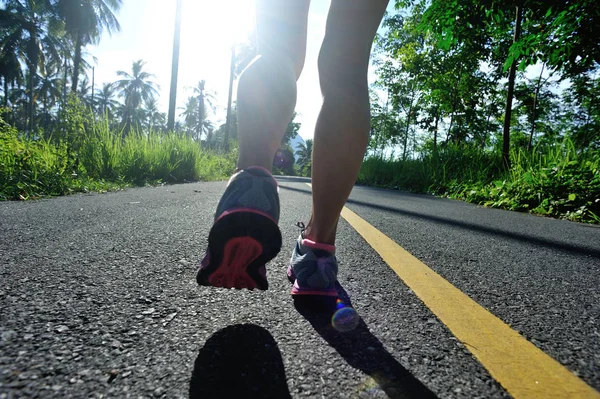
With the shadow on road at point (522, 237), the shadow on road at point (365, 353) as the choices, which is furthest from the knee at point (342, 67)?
the shadow on road at point (522, 237)

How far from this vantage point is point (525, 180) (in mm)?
5262

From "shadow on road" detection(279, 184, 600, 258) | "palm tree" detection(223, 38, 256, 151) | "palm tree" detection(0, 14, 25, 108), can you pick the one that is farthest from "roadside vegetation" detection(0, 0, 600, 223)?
"palm tree" detection(0, 14, 25, 108)

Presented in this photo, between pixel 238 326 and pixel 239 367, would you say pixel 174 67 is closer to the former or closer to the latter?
pixel 238 326

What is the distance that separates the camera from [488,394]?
2.22ft

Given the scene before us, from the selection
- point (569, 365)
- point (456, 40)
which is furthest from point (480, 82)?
point (569, 365)

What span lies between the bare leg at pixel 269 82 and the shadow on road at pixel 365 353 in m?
0.50

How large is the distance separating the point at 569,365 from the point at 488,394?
0.91 feet

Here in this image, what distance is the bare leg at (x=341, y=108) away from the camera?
3.70ft

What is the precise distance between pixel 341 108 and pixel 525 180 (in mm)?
5250

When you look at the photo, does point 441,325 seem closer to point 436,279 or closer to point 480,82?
point 436,279

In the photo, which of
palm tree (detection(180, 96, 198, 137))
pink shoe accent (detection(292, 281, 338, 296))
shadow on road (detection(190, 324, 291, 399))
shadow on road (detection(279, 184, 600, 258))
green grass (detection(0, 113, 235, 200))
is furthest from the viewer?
palm tree (detection(180, 96, 198, 137))

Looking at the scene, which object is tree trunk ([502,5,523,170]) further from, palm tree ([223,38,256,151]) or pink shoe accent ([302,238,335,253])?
palm tree ([223,38,256,151])

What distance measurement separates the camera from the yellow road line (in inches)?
27.6

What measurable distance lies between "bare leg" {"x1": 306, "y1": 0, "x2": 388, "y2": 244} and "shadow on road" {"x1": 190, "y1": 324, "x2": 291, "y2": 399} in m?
0.44
